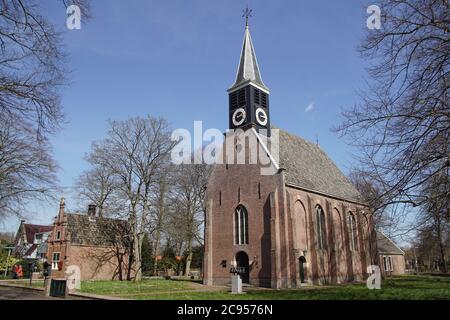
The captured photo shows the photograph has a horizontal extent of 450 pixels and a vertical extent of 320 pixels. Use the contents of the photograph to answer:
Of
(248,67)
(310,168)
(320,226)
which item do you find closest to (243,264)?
(320,226)

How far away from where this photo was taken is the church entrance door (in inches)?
1168

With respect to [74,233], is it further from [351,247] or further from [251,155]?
[351,247]

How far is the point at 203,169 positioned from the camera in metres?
47.1

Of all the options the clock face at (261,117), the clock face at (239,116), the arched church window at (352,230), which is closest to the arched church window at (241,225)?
the clock face at (239,116)

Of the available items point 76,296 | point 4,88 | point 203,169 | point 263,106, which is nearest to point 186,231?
point 203,169

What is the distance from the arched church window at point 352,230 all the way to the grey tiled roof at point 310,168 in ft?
7.35

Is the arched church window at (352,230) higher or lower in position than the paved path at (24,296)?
higher

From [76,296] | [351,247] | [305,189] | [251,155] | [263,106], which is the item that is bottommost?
[76,296]

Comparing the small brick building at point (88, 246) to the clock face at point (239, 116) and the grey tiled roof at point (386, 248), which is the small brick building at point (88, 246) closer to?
the clock face at point (239, 116)

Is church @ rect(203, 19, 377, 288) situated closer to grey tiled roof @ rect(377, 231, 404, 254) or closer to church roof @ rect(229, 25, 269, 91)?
church roof @ rect(229, 25, 269, 91)

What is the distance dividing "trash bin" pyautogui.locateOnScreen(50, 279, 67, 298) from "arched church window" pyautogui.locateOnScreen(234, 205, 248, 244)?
50.0ft

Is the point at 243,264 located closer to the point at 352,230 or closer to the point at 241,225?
the point at 241,225

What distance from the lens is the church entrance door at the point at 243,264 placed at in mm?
29656
